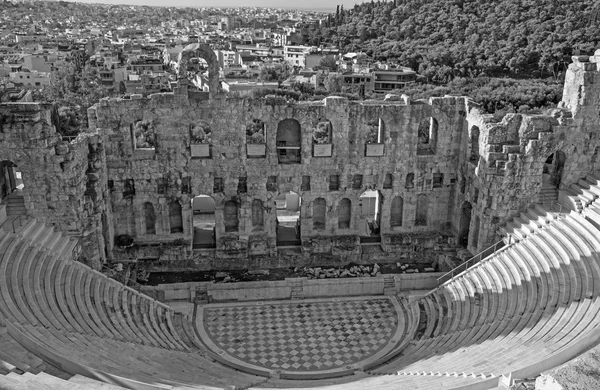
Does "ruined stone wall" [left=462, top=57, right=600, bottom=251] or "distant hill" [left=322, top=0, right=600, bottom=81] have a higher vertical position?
"distant hill" [left=322, top=0, right=600, bottom=81]

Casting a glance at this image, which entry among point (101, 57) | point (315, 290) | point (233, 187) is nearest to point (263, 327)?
point (315, 290)

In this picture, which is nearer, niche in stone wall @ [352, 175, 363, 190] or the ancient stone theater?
the ancient stone theater

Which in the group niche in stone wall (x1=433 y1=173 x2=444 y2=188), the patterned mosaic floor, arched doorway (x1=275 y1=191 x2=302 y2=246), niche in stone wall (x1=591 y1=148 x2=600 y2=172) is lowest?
the patterned mosaic floor

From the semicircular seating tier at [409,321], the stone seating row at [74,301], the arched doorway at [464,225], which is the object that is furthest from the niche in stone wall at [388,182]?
the stone seating row at [74,301]

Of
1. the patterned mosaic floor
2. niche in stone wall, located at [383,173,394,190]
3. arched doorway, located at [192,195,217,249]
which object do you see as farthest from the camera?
arched doorway, located at [192,195,217,249]

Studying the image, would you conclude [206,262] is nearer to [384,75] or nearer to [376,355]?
[376,355]

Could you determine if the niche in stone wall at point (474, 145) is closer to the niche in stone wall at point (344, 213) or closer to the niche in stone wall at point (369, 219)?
the niche in stone wall at point (369, 219)

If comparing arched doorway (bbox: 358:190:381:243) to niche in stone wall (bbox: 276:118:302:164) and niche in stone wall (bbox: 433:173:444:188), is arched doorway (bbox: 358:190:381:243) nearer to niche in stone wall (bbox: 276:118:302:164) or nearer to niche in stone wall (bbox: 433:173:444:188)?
niche in stone wall (bbox: 433:173:444:188)

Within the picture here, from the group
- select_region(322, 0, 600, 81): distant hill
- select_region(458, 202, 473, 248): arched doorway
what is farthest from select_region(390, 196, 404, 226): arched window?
select_region(322, 0, 600, 81): distant hill
